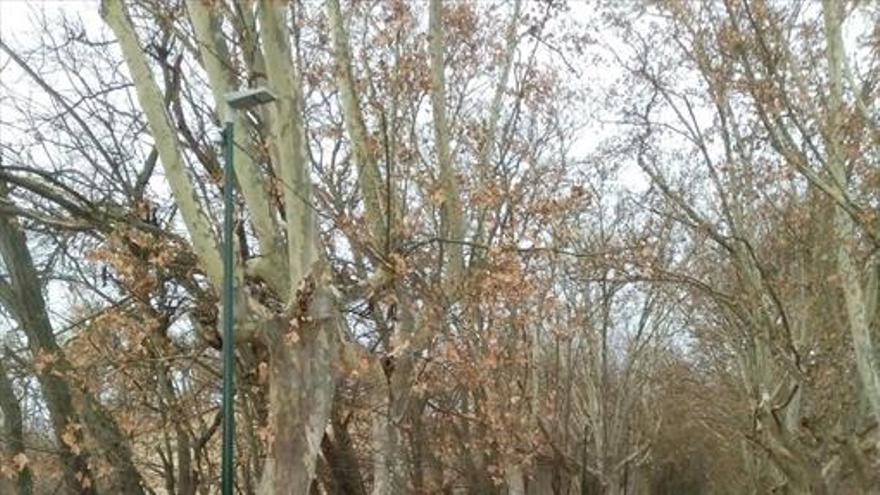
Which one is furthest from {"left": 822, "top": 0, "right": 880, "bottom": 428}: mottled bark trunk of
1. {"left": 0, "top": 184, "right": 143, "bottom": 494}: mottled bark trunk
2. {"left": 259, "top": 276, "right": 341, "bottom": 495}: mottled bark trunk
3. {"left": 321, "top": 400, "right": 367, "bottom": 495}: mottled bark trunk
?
{"left": 0, "top": 184, "right": 143, "bottom": 494}: mottled bark trunk

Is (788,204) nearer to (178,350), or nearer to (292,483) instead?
(178,350)

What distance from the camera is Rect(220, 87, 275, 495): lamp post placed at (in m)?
8.38

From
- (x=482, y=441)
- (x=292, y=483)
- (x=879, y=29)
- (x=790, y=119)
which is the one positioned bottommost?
(x=292, y=483)

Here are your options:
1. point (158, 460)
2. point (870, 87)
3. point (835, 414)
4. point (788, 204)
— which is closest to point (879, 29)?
point (870, 87)

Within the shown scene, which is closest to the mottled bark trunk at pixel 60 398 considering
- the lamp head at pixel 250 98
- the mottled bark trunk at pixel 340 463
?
the mottled bark trunk at pixel 340 463

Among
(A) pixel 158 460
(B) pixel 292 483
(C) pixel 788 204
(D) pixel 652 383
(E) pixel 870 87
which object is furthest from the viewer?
(D) pixel 652 383

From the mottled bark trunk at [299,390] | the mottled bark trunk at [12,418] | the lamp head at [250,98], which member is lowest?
the mottled bark trunk at [299,390]

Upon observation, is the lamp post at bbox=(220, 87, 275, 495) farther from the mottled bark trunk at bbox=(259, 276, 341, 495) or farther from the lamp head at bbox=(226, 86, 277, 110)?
the mottled bark trunk at bbox=(259, 276, 341, 495)

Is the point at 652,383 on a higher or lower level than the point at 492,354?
higher

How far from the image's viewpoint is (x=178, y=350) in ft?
42.3

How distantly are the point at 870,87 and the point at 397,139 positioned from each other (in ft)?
20.3

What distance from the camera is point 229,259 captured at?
8.60 meters

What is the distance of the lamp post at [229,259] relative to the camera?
8375 millimetres

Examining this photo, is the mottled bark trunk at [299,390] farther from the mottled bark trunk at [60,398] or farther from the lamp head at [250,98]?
the mottled bark trunk at [60,398]
